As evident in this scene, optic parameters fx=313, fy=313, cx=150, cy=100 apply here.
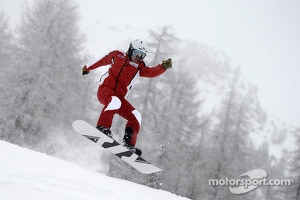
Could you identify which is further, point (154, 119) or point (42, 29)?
point (154, 119)

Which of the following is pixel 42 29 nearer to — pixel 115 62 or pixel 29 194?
pixel 115 62

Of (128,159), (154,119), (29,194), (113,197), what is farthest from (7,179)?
(154,119)

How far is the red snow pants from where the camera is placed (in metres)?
6.00

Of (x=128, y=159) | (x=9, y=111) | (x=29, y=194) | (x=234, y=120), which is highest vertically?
(x=234, y=120)

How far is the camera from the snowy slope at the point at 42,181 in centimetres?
353

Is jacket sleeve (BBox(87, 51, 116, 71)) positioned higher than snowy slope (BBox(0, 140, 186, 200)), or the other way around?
jacket sleeve (BBox(87, 51, 116, 71))

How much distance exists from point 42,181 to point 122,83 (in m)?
2.76

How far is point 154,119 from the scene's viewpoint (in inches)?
749

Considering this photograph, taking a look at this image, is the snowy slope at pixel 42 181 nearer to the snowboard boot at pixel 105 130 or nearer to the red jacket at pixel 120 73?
the snowboard boot at pixel 105 130

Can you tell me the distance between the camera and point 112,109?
5988 mm

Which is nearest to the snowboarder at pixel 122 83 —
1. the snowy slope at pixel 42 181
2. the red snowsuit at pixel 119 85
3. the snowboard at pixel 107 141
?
the red snowsuit at pixel 119 85

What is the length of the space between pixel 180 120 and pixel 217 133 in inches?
156

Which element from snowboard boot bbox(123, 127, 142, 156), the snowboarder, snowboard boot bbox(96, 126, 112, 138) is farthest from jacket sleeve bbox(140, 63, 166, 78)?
snowboard boot bbox(96, 126, 112, 138)

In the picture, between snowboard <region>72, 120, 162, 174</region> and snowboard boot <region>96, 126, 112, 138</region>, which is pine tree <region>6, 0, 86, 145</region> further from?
snowboard boot <region>96, 126, 112, 138</region>
